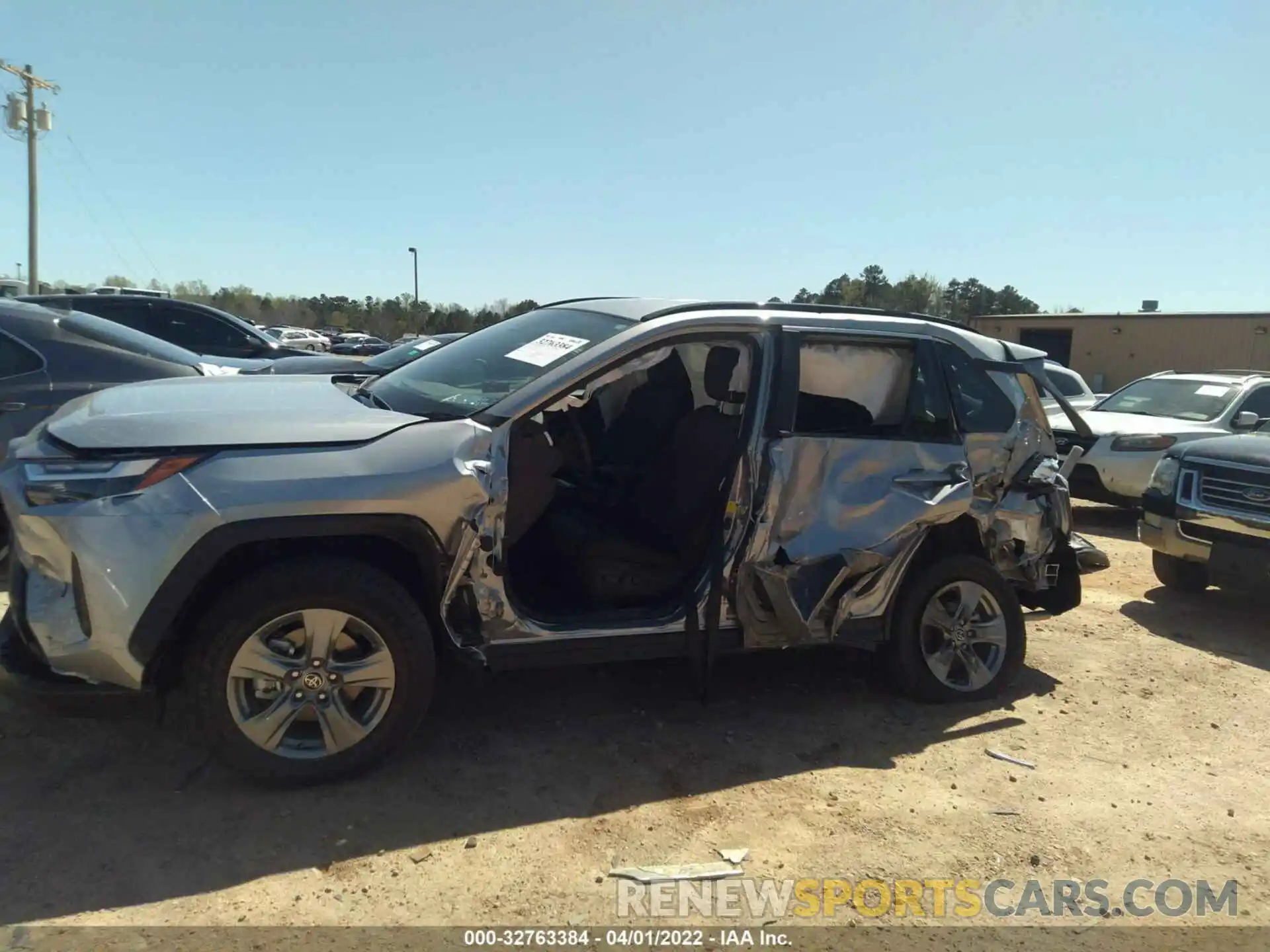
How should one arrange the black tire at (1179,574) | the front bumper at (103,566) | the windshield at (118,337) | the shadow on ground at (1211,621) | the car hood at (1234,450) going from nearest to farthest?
the front bumper at (103,566) → the shadow on ground at (1211,621) → the windshield at (118,337) → the car hood at (1234,450) → the black tire at (1179,574)

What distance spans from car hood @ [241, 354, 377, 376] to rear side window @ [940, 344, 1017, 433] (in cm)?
571

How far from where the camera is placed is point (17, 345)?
215 inches

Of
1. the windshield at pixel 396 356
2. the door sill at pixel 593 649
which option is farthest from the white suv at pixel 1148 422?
A: the windshield at pixel 396 356

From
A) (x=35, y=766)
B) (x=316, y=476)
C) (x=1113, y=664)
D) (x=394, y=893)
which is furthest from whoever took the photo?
(x=1113, y=664)

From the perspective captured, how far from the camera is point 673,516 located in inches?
172

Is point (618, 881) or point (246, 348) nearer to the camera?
point (618, 881)

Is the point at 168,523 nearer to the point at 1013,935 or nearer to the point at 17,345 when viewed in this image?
the point at 1013,935

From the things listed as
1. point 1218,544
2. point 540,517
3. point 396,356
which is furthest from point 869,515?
point 396,356

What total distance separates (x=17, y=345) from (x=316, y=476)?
11.6ft

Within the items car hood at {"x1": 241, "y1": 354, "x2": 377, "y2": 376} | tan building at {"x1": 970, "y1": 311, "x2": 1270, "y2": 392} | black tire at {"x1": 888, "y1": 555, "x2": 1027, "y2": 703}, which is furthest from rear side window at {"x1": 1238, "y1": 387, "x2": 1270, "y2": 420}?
tan building at {"x1": 970, "y1": 311, "x2": 1270, "y2": 392}

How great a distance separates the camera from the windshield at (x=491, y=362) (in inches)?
150

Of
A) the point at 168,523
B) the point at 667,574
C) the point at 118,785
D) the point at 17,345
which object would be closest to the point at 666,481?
the point at 667,574

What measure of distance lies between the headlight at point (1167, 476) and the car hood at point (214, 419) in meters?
5.39

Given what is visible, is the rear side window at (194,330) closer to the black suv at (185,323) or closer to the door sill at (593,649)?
the black suv at (185,323)
